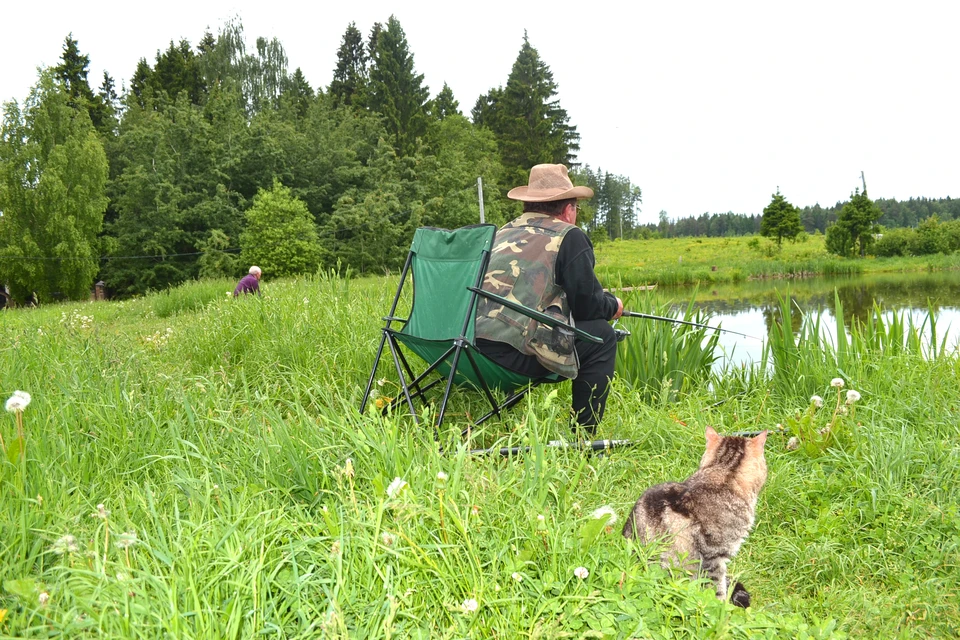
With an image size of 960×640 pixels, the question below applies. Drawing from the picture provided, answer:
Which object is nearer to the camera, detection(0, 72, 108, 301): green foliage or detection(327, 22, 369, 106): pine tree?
detection(0, 72, 108, 301): green foliage

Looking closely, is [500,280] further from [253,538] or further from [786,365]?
[786,365]

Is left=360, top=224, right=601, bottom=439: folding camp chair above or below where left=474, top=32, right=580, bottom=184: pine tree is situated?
below

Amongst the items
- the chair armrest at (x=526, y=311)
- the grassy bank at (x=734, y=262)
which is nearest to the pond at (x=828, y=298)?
the grassy bank at (x=734, y=262)

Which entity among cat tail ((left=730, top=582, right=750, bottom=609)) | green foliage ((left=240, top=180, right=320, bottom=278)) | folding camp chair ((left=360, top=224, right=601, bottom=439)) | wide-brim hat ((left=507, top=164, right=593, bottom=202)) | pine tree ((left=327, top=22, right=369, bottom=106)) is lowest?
cat tail ((left=730, top=582, right=750, bottom=609))

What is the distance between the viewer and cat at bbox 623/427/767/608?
74.5 inches

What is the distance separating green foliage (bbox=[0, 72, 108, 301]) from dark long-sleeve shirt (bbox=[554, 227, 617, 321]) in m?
30.0

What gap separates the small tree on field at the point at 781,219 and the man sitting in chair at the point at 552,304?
39212 mm

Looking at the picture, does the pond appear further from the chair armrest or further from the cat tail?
Result: the cat tail

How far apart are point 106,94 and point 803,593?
156 ft

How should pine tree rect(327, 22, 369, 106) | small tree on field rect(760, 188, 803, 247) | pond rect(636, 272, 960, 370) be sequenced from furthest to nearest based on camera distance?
1. pine tree rect(327, 22, 369, 106)
2. small tree on field rect(760, 188, 803, 247)
3. pond rect(636, 272, 960, 370)

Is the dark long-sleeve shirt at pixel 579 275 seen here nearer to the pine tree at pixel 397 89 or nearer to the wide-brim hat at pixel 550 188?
the wide-brim hat at pixel 550 188

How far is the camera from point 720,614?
1.53 meters

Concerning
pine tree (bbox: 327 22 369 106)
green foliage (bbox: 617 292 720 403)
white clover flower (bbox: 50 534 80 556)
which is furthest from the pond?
pine tree (bbox: 327 22 369 106)

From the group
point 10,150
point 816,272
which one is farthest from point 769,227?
point 10,150
